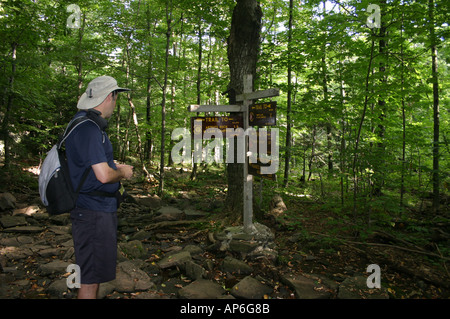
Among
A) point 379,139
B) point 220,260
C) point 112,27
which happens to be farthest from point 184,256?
point 112,27

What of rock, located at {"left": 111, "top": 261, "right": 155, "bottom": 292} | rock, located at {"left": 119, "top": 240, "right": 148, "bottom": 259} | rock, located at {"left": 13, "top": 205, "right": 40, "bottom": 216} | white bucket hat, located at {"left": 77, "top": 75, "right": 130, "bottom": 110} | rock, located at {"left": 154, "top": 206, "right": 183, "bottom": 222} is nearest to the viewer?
white bucket hat, located at {"left": 77, "top": 75, "right": 130, "bottom": 110}

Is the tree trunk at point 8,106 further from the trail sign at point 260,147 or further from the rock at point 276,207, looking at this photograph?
the rock at point 276,207

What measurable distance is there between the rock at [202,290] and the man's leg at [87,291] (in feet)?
5.01

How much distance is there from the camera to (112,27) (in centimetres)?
1236

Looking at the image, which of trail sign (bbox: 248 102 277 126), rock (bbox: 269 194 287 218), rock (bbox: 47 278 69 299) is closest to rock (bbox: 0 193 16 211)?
rock (bbox: 47 278 69 299)

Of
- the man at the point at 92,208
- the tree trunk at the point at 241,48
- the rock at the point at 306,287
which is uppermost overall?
the tree trunk at the point at 241,48

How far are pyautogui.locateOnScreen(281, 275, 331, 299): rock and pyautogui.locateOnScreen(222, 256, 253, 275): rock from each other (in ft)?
2.02

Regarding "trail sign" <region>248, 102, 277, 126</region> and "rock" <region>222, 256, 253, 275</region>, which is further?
"trail sign" <region>248, 102, 277, 126</region>

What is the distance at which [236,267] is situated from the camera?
4.34 m

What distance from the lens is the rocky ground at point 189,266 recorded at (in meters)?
3.54

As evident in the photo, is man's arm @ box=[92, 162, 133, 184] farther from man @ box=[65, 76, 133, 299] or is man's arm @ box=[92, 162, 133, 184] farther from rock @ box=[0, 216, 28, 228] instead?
rock @ box=[0, 216, 28, 228]

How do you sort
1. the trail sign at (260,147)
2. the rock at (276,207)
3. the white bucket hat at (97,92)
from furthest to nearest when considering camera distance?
the rock at (276,207) < the trail sign at (260,147) < the white bucket hat at (97,92)

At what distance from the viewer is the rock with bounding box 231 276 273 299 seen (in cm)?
351

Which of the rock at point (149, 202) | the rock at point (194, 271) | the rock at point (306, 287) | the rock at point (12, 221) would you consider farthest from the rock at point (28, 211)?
the rock at point (306, 287)
